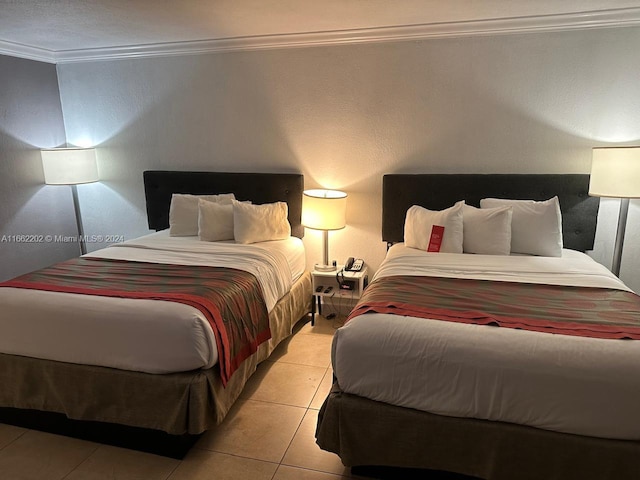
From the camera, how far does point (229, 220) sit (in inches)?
136

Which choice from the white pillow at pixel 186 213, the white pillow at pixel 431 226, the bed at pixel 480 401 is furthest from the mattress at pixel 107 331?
the white pillow at pixel 431 226

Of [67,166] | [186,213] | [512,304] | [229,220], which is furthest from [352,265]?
[67,166]

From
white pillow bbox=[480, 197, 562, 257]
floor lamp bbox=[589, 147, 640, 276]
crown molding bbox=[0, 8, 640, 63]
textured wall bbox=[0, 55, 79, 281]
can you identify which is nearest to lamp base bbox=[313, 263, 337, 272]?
white pillow bbox=[480, 197, 562, 257]

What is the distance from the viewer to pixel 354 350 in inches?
73.5

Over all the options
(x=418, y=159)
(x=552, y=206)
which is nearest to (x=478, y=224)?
(x=552, y=206)

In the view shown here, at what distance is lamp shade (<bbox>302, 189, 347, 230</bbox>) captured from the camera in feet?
11.2

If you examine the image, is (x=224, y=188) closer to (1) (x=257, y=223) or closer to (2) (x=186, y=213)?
(2) (x=186, y=213)

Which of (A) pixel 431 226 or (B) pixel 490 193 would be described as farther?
(B) pixel 490 193

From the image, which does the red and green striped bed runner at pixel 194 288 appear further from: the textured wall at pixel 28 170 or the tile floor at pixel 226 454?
the textured wall at pixel 28 170

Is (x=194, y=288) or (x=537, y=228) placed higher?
(x=537, y=228)

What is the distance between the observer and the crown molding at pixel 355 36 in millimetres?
2990

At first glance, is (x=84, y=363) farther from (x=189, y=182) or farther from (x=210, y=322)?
(x=189, y=182)

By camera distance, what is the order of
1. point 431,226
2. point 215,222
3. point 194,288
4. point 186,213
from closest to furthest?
1. point 194,288
2. point 431,226
3. point 215,222
4. point 186,213

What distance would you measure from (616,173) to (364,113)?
5.93 ft
